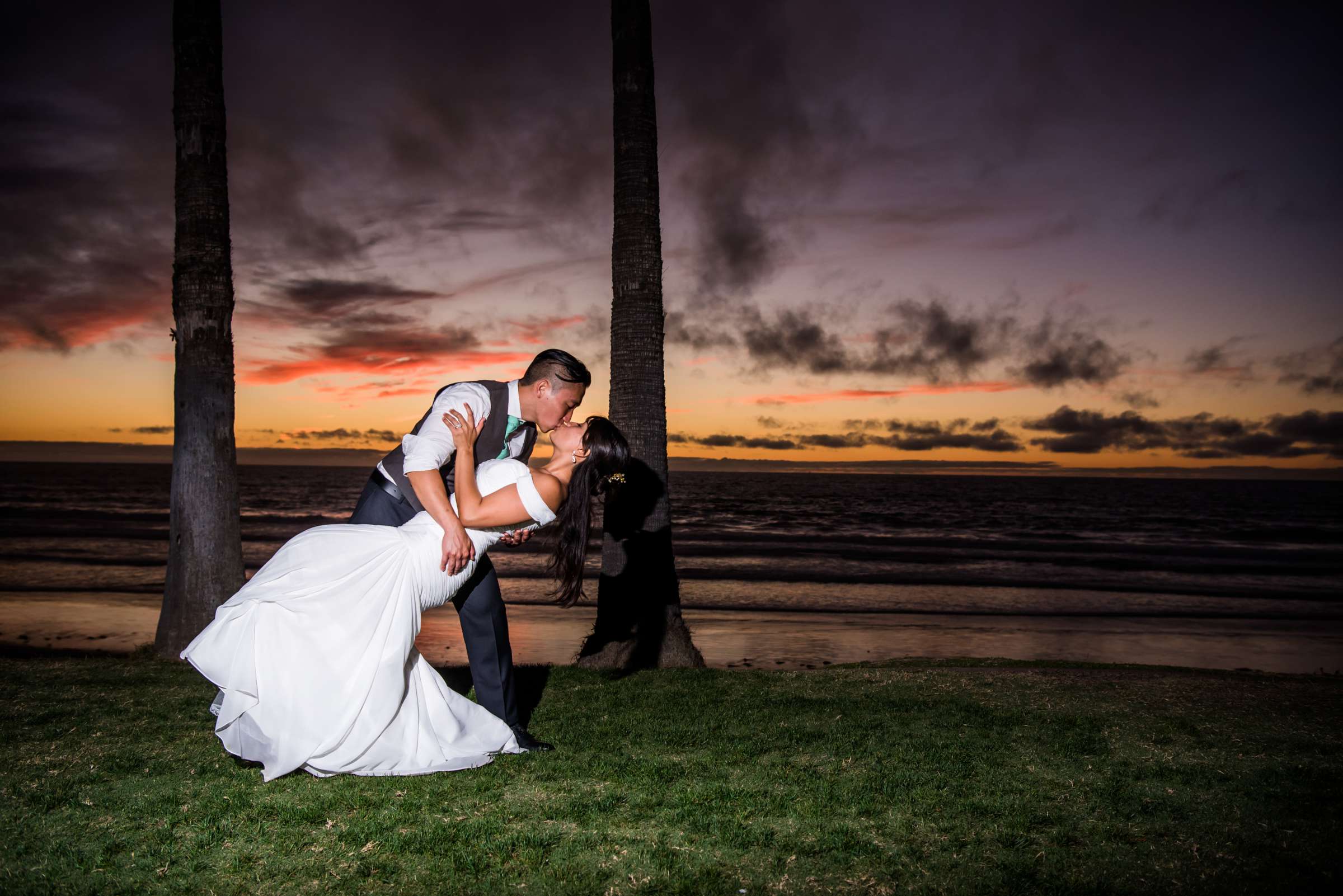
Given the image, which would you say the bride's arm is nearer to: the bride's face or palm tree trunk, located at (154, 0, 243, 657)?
the bride's face

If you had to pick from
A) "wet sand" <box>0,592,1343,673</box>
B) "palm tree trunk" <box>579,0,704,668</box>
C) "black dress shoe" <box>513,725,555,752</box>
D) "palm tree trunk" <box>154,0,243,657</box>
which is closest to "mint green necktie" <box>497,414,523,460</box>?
"black dress shoe" <box>513,725,555,752</box>

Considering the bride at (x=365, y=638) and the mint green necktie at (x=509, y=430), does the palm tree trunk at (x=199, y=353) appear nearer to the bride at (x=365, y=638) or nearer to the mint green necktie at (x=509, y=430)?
the bride at (x=365, y=638)

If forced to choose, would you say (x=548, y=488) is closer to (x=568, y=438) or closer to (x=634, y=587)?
(x=568, y=438)

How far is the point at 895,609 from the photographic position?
56.7 feet

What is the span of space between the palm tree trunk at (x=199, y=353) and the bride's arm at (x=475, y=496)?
4.72 meters

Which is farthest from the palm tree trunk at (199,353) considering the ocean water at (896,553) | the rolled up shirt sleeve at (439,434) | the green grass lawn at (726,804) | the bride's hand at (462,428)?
the bride's hand at (462,428)

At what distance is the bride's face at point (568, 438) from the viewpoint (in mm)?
4793

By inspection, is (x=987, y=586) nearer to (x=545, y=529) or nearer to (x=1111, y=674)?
(x=1111, y=674)

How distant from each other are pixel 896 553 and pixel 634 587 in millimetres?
22826

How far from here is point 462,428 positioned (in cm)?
443

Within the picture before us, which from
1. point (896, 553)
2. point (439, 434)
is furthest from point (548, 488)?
point (896, 553)

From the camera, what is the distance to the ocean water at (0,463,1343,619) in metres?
18.8

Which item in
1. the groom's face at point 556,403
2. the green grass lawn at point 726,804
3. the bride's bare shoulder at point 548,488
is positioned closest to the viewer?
the green grass lawn at point 726,804

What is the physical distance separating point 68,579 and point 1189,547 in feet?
128
